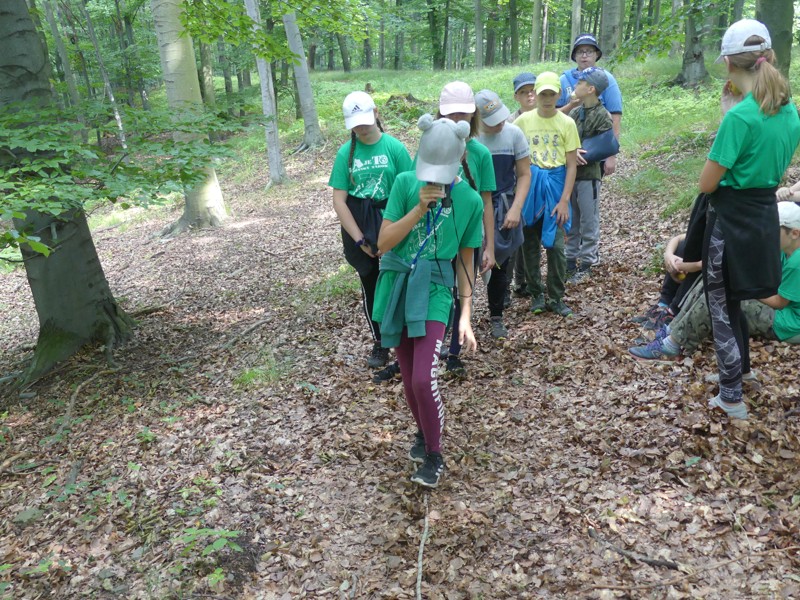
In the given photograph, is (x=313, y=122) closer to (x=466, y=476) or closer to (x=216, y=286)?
(x=216, y=286)

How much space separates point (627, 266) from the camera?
618 cm

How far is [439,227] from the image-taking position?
3.21m

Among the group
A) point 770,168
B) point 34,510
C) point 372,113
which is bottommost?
point 34,510

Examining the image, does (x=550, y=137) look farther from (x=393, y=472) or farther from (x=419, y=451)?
(x=393, y=472)

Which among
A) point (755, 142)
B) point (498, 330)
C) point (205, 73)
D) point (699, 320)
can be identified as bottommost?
point (498, 330)

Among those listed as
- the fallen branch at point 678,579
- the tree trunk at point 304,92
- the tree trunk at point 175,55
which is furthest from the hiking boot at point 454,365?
the tree trunk at point 304,92

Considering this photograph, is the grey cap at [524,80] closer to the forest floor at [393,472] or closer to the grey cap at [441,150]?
the forest floor at [393,472]

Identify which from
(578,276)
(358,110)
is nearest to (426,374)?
(358,110)

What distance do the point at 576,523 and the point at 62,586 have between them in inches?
117

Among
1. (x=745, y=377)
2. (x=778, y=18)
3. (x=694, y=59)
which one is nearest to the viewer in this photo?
(x=745, y=377)

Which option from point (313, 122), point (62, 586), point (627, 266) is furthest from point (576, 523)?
point (313, 122)

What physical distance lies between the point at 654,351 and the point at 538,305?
1.40 meters

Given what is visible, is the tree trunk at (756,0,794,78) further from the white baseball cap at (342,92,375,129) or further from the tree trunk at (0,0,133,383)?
the tree trunk at (0,0,133,383)

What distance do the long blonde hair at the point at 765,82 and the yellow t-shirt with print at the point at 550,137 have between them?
2.17 meters
